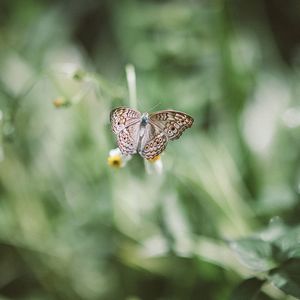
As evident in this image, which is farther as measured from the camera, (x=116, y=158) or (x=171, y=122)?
(x=116, y=158)

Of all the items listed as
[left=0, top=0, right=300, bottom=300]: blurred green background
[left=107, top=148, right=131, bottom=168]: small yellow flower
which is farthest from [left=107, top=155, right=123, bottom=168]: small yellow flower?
[left=0, top=0, right=300, bottom=300]: blurred green background

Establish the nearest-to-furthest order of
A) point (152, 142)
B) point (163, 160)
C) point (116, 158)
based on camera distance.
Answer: point (152, 142), point (116, 158), point (163, 160)

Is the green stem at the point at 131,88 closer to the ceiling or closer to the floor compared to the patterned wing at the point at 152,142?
closer to the ceiling

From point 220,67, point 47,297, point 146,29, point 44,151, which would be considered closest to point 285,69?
point 220,67

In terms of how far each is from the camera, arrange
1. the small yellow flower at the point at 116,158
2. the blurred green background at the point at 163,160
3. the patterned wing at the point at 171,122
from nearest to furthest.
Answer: the patterned wing at the point at 171,122 → the small yellow flower at the point at 116,158 → the blurred green background at the point at 163,160

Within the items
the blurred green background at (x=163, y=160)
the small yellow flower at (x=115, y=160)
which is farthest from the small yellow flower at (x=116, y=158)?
the blurred green background at (x=163, y=160)

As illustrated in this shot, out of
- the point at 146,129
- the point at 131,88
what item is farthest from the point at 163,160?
the point at 146,129

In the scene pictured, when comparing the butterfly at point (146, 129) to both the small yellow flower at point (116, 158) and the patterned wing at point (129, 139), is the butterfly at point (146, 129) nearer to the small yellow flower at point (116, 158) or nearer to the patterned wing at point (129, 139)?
the patterned wing at point (129, 139)

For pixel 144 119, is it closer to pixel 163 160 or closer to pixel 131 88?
pixel 131 88
